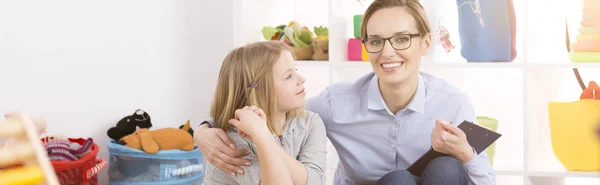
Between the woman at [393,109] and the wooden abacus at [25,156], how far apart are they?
0.85 m

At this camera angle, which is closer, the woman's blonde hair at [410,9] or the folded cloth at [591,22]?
the woman's blonde hair at [410,9]

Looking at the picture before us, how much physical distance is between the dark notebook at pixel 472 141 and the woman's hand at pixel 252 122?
490 millimetres

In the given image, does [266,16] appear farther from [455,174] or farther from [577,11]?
[455,174]

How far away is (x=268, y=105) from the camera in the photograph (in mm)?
1856

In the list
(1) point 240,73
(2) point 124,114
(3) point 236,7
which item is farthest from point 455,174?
(2) point 124,114

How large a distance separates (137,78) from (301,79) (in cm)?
129

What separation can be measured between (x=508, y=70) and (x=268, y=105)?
150 centimetres

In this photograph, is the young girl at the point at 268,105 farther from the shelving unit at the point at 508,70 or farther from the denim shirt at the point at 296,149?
Answer: the shelving unit at the point at 508,70

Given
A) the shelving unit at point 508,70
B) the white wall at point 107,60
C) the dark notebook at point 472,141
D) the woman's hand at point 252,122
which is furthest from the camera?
the shelving unit at point 508,70

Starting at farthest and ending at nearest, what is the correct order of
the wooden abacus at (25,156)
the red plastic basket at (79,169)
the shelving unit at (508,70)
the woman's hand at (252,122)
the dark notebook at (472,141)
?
1. the shelving unit at (508,70)
2. the red plastic basket at (79,169)
3. the dark notebook at (472,141)
4. the woman's hand at (252,122)
5. the wooden abacus at (25,156)

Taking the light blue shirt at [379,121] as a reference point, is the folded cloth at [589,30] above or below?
above

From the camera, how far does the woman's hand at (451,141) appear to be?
1.83 metres

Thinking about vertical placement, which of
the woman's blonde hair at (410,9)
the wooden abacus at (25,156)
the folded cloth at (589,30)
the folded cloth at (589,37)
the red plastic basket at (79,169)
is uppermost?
the woman's blonde hair at (410,9)

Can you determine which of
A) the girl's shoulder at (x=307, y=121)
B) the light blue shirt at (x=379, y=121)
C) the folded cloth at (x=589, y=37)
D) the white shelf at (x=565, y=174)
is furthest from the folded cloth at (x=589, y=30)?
the girl's shoulder at (x=307, y=121)
